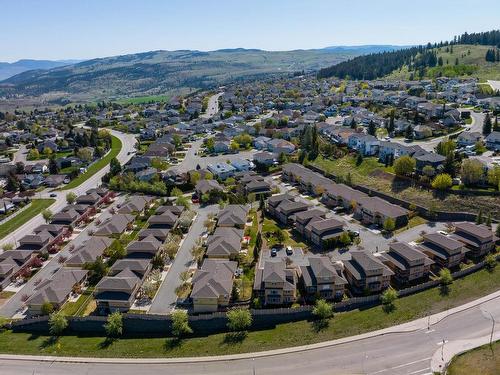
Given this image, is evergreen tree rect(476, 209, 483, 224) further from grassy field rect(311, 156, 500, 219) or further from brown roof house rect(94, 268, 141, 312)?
brown roof house rect(94, 268, 141, 312)

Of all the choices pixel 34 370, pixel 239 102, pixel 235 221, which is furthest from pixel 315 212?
pixel 239 102

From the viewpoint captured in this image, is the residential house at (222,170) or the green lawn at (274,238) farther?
the residential house at (222,170)

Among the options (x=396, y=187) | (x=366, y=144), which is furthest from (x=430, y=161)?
(x=366, y=144)

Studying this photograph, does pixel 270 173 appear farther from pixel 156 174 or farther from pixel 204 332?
pixel 204 332

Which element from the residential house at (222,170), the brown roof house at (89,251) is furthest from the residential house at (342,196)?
the brown roof house at (89,251)

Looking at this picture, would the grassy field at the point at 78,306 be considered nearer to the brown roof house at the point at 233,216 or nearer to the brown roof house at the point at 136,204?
the brown roof house at the point at 233,216

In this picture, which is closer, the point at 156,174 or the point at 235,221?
the point at 235,221

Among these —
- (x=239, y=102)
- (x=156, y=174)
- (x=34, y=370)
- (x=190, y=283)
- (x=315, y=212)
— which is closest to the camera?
(x=34, y=370)
